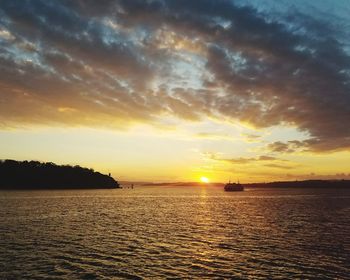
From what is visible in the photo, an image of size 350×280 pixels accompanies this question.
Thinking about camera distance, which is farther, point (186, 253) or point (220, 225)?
point (220, 225)

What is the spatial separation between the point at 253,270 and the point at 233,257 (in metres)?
6.35

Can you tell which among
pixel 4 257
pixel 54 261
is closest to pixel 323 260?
pixel 54 261

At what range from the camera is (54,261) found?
132 feet

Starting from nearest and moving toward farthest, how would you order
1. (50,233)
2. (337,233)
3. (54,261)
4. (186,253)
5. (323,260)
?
(54,261)
(323,260)
(186,253)
(50,233)
(337,233)

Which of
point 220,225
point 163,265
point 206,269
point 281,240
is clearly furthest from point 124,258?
point 220,225

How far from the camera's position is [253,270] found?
37.7 meters

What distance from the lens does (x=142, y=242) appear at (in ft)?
177

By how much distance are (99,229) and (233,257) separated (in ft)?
105

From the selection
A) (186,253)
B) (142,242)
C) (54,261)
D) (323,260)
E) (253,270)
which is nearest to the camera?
(253,270)

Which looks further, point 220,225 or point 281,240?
point 220,225

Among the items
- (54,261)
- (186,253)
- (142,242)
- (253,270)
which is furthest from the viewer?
(142,242)

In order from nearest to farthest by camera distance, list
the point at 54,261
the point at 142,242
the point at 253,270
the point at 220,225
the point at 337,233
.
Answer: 1. the point at 253,270
2. the point at 54,261
3. the point at 142,242
4. the point at 337,233
5. the point at 220,225

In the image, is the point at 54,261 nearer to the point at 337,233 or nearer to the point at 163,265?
the point at 163,265

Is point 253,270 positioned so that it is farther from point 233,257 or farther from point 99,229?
point 99,229
